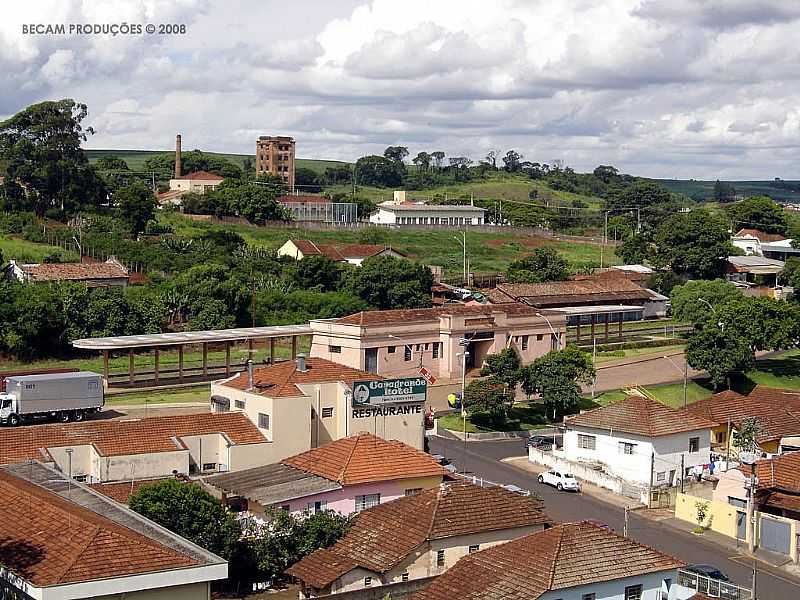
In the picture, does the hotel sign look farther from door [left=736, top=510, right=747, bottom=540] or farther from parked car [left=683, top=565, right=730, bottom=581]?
parked car [left=683, top=565, right=730, bottom=581]

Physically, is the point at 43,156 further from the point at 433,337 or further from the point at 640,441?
the point at 640,441

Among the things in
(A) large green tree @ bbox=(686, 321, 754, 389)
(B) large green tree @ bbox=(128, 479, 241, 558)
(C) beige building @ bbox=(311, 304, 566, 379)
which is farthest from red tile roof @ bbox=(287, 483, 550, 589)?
(A) large green tree @ bbox=(686, 321, 754, 389)

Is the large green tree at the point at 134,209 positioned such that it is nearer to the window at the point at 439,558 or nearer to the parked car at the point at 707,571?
the window at the point at 439,558

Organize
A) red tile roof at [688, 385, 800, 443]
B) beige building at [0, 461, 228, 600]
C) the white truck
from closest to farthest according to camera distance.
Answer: beige building at [0, 461, 228, 600], the white truck, red tile roof at [688, 385, 800, 443]

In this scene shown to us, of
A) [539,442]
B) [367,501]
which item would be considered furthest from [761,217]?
[367,501]

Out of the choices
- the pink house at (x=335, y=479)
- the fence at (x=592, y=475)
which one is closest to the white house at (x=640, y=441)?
the fence at (x=592, y=475)
